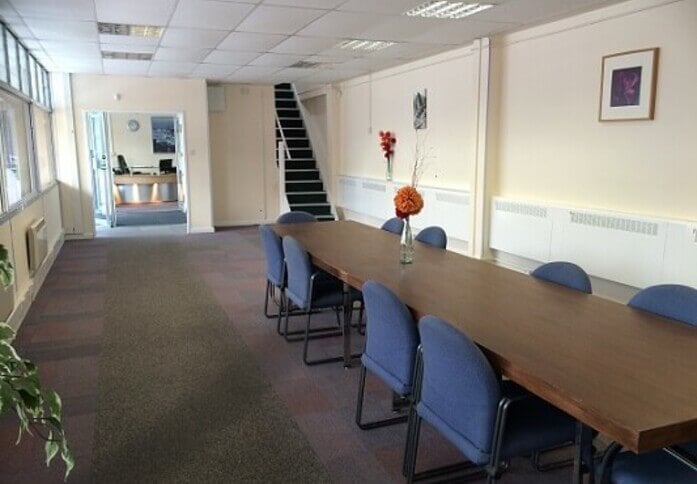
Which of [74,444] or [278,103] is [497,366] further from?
[278,103]

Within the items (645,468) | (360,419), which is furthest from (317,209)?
(645,468)

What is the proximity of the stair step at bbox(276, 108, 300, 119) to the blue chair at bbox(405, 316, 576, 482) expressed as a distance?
10.0 metres

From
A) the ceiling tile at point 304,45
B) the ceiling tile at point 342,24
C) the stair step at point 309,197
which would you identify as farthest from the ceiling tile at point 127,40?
the stair step at point 309,197

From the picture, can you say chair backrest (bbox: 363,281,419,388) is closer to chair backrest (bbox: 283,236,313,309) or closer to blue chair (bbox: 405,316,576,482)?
blue chair (bbox: 405,316,576,482)

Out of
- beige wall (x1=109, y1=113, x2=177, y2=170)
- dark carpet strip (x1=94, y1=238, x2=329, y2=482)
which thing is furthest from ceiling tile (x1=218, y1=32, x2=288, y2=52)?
beige wall (x1=109, y1=113, x2=177, y2=170)

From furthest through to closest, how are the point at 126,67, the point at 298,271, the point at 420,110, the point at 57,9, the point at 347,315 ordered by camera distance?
the point at 126,67, the point at 420,110, the point at 57,9, the point at 298,271, the point at 347,315

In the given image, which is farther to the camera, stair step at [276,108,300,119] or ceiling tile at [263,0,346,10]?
stair step at [276,108,300,119]

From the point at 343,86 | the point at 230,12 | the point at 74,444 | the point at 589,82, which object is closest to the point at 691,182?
the point at 589,82

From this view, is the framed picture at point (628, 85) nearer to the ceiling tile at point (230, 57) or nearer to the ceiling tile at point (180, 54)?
the ceiling tile at point (230, 57)

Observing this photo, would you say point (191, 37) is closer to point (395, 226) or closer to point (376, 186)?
point (395, 226)

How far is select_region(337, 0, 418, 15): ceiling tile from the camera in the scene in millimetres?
4602

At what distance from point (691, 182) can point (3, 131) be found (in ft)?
18.8

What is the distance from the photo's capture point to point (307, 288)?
12.3 ft

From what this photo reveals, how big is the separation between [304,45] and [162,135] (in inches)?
378
